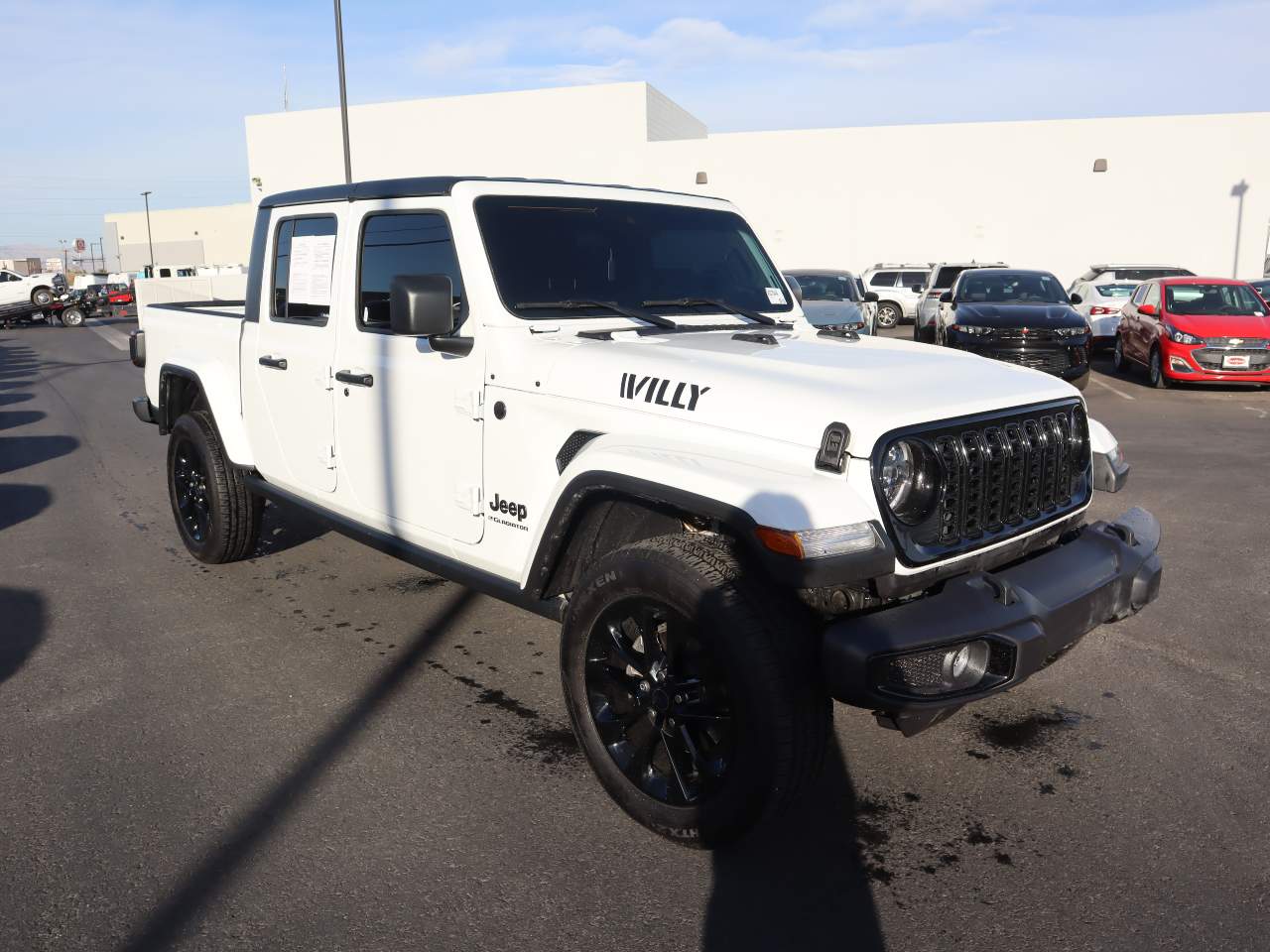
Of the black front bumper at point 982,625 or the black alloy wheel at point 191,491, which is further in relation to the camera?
the black alloy wheel at point 191,491

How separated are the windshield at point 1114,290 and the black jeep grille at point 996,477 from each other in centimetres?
1889

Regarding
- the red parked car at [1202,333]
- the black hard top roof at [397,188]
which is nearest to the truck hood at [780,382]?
the black hard top roof at [397,188]

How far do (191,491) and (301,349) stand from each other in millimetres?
1823

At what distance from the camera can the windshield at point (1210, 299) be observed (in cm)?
1509

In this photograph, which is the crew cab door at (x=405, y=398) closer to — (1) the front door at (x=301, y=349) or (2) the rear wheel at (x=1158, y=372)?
(1) the front door at (x=301, y=349)

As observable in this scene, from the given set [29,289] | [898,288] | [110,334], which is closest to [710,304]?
[898,288]

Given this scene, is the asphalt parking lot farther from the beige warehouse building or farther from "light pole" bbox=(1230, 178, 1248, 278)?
"light pole" bbox=(1230, 178, 1248, 278)

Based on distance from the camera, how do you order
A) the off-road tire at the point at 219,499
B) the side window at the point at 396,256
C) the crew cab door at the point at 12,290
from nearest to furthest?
1. the side window at the point at 396,256
2. the off-road tire at the point at 219,499
3. the crew cab door at the point at 12,290

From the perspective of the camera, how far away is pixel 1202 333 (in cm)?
1446

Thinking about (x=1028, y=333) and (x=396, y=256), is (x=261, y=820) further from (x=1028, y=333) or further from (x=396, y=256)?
(x=1028, y=333)

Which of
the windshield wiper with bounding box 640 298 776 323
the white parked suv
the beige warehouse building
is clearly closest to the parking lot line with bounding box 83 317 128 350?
the white parked suv

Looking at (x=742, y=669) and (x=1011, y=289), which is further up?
(x=1011, y=289)

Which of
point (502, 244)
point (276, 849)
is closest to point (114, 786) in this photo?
point (276, 849)

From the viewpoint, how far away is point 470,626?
5.13 meters
